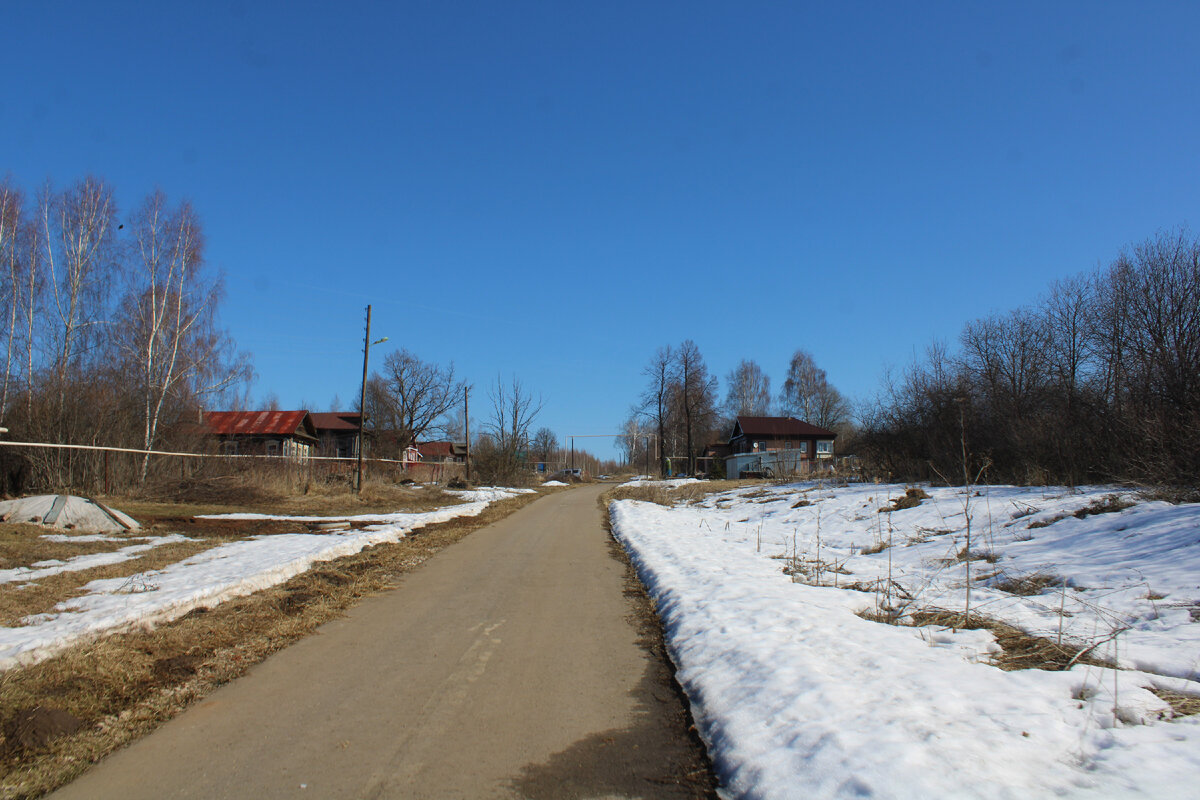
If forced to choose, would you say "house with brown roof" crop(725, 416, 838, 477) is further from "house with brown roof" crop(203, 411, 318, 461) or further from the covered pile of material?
the covered pile of material

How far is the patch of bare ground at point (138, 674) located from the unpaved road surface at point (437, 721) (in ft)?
0.60

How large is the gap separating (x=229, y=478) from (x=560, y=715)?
2229 cm

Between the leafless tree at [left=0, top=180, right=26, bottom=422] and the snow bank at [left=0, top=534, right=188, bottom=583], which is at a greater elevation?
the leafless tree at [left=0, top=180, right=26, bottom=422]

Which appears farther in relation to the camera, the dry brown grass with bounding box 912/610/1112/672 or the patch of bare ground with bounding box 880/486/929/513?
the patch of bare ground with bounding box 880/486/929/513

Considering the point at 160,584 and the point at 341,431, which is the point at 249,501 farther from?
the point at 341,431

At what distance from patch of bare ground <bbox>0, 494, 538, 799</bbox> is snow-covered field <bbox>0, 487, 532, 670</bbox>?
0.55 feet

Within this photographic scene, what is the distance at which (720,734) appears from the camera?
384 cm

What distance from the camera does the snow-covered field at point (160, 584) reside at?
5.31 m

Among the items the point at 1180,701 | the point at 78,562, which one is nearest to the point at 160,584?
the point at 78,562

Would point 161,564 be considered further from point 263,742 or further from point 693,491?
point 693,491

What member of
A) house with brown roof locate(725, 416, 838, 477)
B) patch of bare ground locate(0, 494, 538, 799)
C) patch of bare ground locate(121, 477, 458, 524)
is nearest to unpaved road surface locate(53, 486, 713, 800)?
patch of bare ground locate(0, 494, 538, 799)

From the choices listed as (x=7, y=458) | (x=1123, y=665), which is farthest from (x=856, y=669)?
(x=7, y=458)

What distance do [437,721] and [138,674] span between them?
8.10 ft

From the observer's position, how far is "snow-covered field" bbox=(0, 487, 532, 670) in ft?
17.4
